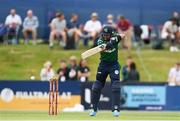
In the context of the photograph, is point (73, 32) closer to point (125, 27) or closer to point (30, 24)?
point (30, 24)

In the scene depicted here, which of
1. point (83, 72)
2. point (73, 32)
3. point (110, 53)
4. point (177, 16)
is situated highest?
point (177, 16)

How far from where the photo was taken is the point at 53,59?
121 feet

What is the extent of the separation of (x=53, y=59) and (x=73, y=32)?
1786 mm

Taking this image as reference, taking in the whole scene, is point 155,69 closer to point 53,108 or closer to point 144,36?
point 144,36

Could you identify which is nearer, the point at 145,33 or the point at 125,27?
the point at 125,27

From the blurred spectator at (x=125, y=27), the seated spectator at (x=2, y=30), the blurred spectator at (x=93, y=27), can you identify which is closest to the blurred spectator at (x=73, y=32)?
the blurred spectator at (x=93, y=27)

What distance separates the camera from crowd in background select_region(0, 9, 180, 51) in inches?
1406

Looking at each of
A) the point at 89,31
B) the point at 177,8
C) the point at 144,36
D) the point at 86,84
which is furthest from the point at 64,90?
the point at 177,8

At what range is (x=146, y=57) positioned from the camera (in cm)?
3781

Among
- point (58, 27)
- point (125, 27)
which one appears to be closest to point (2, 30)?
point (58, 27)

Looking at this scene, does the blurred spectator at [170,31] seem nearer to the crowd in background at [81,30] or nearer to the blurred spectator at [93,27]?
the crowd in background at [81,30]

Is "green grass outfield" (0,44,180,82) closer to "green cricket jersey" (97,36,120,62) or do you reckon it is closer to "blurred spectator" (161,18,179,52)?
"blurred spectator" (161,18,179,52)

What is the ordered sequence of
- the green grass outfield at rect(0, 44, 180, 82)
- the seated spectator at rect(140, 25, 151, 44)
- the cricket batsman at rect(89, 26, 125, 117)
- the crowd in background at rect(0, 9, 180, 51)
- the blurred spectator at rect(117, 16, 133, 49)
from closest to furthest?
the cricket batsman at rect(89, 26, 125, 117) < the blurred spectator at rect(117, 16, 133, 49) < the crowd in background at rect(0, 9, 180, 51) < the green grass outfield at rect(0, 44, 180, 82) < the seated spectator at rect(140, 25, 151, 44)

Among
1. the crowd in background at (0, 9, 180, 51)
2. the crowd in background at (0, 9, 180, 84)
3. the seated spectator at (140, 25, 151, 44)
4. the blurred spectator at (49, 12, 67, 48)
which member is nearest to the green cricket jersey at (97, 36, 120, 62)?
the crowd in background at (0, 9, 180, 84)
